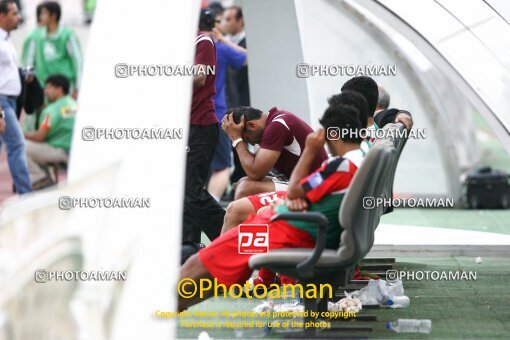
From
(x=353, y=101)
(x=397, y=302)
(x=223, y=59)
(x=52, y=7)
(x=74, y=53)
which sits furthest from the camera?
(x=74, y=53)

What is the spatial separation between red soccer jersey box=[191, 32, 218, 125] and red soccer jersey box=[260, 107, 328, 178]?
3.85 feet

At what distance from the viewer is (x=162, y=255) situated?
271 inches

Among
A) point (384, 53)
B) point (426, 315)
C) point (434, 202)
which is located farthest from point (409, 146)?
point (426, 315)

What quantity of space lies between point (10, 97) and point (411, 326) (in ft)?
20.7

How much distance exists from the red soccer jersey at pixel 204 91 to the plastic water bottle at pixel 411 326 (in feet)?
9.69

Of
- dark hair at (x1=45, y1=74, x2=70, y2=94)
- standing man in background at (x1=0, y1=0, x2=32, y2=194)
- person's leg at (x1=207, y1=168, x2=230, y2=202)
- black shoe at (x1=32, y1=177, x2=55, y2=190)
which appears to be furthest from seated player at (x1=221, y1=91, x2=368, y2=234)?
dark hair at (x1=45, y1=74, x2=70, y2=94)

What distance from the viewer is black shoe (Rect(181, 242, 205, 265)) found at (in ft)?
33.5

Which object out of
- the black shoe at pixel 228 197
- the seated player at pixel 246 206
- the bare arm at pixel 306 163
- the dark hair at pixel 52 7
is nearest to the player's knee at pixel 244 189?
the seated player at pixel 246 206

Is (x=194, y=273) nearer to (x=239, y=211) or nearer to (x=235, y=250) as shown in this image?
(x=235, y=250)

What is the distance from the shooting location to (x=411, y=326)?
8.31m

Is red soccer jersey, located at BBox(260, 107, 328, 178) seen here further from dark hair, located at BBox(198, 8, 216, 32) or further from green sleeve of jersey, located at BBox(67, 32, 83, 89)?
green sleeve of jersey, located at BBox(67, 32, 83, 89)

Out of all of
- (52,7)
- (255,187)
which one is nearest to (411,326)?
(255,187)

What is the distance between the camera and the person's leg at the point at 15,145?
1312 cm

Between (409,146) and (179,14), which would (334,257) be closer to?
(179,14)
